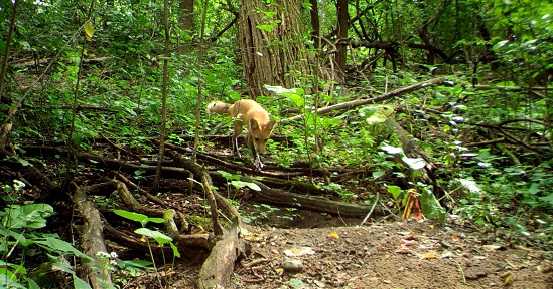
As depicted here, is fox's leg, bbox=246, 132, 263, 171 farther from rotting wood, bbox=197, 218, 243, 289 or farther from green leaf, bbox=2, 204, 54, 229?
green leaf, bbox=2, 204, 54, 229

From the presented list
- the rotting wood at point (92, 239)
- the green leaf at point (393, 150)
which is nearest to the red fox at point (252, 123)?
the green leaf at point (393, 150)

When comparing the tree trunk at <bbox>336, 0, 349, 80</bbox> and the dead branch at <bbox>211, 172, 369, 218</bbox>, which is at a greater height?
the tree trunk at <bbox>336, 0, 349, 80</bbox>

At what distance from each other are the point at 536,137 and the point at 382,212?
8.41 feet

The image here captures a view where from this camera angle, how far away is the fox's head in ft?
18.8

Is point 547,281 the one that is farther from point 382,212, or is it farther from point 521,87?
point 521,87

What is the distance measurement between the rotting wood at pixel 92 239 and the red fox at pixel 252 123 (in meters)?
2.29

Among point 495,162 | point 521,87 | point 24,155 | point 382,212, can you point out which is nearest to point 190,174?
point 24,155

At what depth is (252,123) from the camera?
18.8 ft

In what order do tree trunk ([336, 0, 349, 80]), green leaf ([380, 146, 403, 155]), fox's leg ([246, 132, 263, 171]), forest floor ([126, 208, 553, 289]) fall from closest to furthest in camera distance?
forest floor ([126, 208, 553, 289]) → green leaf ([380, 146, 403, 155]) → fox's leg ([246, 132, 263, 171]) → tree trunk ([336, 0, 349, 80])

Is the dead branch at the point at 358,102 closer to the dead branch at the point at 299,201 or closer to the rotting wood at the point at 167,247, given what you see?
the dead branch at the point at 299,201

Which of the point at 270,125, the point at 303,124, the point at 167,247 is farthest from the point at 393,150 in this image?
the point at 167,247

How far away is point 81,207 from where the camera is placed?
137 inches

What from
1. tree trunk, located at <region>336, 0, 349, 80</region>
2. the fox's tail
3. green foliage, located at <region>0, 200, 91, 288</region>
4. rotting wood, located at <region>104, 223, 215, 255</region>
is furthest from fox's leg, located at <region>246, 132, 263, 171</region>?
tree trunk, located at <region>336, 0, 349, 80</region>

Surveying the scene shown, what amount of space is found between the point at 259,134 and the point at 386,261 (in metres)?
2.91
